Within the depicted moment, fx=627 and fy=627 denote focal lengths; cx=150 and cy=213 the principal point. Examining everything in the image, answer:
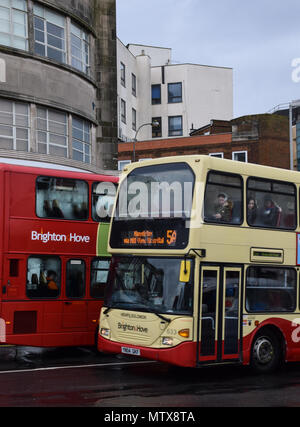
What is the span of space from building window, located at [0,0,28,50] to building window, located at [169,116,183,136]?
4683cm

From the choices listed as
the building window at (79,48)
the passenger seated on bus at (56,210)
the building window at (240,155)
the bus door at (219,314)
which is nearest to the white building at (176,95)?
the building window at (240,155)

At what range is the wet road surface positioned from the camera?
9227mm

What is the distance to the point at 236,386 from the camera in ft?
35.5

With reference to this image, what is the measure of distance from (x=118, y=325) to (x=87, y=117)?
15712 millimetres

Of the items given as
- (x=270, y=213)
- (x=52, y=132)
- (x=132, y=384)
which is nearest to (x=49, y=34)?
(x=52, y=132)

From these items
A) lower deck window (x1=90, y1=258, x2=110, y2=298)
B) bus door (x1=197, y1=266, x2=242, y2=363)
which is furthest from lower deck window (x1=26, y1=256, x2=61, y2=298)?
bus door (x1=197, y1=266, x2=242, y2=363)

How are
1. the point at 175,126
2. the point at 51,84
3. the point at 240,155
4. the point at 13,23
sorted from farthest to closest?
1. the point at 175,126
2. the point at 240,155
3. the point at 51,84
4. the point at 13,23

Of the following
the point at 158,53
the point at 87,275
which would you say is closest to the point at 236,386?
the point at 87,275

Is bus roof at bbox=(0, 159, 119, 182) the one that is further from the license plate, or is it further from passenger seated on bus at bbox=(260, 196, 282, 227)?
the license plate

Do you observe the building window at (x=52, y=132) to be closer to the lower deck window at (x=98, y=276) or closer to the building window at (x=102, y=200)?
the building window at (x=102, y=200)

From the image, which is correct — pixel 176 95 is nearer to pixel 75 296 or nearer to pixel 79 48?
pixel 79 48

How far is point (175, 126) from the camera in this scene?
69.6m

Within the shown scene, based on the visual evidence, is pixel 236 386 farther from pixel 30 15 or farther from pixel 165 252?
pixel 30 15

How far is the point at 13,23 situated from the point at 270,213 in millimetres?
14441
